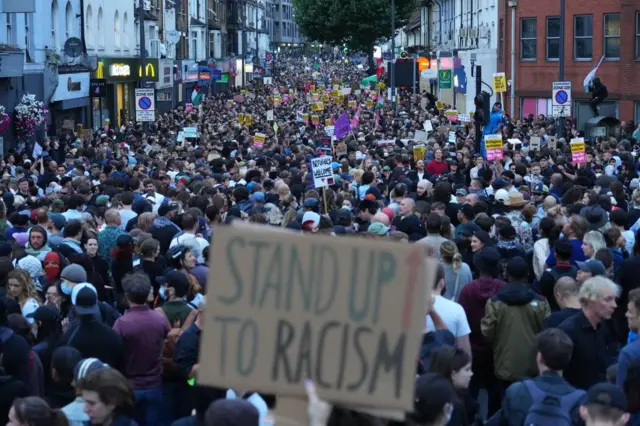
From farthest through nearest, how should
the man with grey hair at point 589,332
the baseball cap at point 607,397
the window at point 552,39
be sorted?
the window at point 552,39
the man with grey hair at point 589,332
the baseball cap at point 607,397

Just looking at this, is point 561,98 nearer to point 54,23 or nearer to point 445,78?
A: point 54,23

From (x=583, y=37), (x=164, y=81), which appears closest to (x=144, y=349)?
(x=583, y=37)

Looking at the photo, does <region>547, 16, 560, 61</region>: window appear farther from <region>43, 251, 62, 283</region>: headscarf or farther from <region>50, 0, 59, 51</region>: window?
<region>43, 251, 62, 283</region>: headscarf

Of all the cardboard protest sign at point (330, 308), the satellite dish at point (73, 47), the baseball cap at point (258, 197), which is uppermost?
the satellite dish at point (73, 47)

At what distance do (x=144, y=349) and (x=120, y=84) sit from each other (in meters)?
43.9

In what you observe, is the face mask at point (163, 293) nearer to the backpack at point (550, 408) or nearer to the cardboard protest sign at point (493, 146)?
the backpack at point (550, 408)

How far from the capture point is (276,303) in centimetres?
422

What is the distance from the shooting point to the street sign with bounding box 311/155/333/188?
16.5 meters

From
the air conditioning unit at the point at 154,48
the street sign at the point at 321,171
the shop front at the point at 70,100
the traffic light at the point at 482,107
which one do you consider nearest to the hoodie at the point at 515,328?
the street sign at the point at 321,171

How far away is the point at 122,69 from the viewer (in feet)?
156

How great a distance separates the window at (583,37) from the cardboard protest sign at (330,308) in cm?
3923

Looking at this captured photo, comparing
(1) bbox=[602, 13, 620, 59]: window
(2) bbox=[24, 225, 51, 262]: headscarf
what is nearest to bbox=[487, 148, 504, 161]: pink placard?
(2) bbox=[24, 225, 51, 262]: headscarf

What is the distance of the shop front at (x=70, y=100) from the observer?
124 feet

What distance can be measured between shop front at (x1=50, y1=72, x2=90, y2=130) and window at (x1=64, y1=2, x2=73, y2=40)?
1.47 metres
